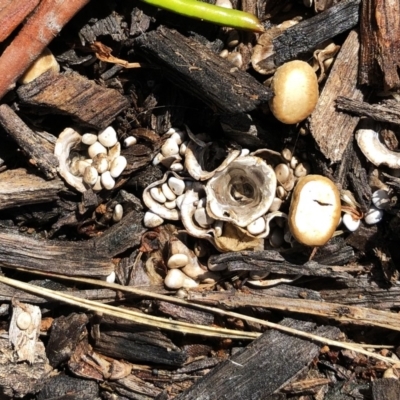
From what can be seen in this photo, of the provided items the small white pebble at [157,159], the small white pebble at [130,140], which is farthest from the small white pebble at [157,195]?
the small white pebble at [130,140]

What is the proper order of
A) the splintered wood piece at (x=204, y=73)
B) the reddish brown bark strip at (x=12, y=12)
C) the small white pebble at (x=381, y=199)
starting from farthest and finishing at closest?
the small white pebble at (x=381, y=199) → the splintered wood piece at (x=204, y=73) → the reddish brown bark strip at (x=12, y=12)

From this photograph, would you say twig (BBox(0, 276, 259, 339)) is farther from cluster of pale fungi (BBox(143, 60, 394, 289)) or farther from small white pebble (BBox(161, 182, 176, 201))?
small white pebble (BBox(161, 182, 176, 201))

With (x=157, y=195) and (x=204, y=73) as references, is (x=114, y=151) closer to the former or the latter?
(x=157, y=195)

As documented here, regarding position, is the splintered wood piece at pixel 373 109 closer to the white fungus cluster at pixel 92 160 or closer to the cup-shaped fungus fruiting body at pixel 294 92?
the cup-shaped fungus fruiting body at pixel 294 92

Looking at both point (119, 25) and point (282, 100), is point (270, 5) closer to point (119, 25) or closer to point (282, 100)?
point (282, 100)

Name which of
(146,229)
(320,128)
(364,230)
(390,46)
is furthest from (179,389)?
(390,46)
